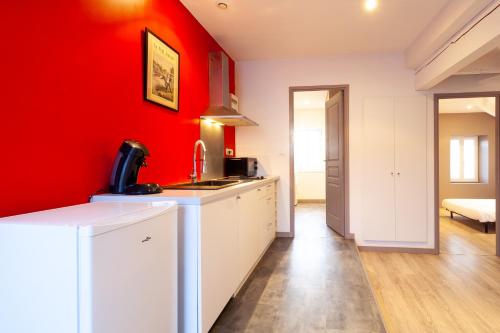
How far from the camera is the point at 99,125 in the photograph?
69.2 inches

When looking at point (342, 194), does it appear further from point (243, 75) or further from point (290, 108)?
point (243, 75)

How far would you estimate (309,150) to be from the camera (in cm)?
861

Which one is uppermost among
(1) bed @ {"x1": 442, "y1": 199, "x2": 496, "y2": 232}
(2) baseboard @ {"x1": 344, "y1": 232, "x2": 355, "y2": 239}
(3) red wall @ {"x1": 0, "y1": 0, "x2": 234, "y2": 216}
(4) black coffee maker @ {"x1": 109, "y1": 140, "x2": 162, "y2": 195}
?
(3) red wall @ {"x1": 0, "y1": 0, "x2": 234, "y2": 216}

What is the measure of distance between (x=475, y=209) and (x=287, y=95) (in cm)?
368

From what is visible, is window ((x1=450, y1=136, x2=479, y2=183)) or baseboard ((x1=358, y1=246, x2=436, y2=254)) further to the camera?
window ((x1=450, y1=136, x2=479, y2=183))

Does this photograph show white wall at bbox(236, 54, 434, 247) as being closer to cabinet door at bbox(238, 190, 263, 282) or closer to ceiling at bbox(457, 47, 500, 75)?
ceiling at bbox(457, 47, 500, 75)

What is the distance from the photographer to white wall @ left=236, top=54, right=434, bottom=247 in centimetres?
418

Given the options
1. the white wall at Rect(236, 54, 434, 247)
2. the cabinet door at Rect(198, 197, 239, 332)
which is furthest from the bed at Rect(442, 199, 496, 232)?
the cabinet door at Rect(198, 197, 239, 332)

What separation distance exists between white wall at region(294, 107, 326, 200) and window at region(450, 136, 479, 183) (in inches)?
129

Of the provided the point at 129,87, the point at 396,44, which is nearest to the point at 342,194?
the point at 396,44

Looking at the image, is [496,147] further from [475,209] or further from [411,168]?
[475,209]

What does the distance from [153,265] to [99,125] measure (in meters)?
0.89

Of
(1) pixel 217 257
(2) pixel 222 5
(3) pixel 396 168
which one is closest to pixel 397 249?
(3) pixel 396 168

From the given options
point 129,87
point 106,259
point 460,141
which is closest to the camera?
point 106,259
